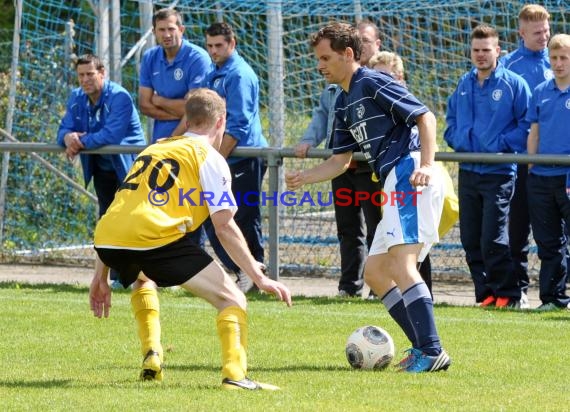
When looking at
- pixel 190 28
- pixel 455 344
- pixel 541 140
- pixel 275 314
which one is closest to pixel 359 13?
pixel 190 28

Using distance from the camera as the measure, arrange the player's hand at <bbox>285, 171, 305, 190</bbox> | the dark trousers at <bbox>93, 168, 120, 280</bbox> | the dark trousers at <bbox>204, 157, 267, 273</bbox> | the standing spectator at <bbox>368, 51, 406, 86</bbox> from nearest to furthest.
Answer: the player's hand at <bbox>285, 171, 305, 190</bbox> < the standing spectator at <bbox>368, 51, 406, 86</bbox> < the dark trousers at <bbox>204, 157, 267, 273</bbox> < the dark trousers at <bbox>93, 168, 120, 280</bbox>

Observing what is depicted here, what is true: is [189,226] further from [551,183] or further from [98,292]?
[551,183]

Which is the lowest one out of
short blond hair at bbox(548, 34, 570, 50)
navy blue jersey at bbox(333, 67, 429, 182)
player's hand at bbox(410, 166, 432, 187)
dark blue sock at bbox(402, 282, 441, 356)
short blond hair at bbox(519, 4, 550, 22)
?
dark blue sock at bbox(402, 282, 441, 356)

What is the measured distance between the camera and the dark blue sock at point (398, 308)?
7.18 metres

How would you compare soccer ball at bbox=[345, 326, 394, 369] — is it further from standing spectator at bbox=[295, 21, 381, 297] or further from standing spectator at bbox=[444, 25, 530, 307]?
standing spectator at bbox=[295, 21, 381, 297]

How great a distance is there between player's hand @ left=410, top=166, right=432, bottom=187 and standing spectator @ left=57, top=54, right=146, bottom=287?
4.78m

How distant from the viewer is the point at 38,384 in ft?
21.3

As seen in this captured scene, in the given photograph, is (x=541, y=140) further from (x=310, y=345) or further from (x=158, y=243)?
(x=158, y=243)

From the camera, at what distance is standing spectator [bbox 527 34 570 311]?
31.1 ft

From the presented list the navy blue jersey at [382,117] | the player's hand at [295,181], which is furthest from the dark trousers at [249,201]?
the navy blue jersey at [382,117]

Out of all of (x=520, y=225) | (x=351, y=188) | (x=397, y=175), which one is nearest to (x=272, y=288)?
(x=397, y=175)

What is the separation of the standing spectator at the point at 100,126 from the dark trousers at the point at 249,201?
1.00 metres

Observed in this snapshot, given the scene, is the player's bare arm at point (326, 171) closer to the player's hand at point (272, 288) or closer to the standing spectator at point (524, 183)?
the player's hand at point (272, 288)

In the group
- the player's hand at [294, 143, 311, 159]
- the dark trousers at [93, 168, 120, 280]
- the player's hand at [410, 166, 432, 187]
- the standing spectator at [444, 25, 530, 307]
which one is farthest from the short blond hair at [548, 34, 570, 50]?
the dark trousers at [93, 168, 120, 280]
